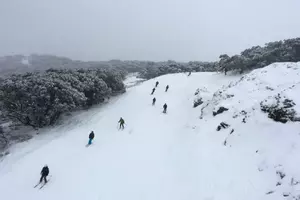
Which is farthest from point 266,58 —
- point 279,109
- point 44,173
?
point 44,173

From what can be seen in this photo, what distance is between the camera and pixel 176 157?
17.4m

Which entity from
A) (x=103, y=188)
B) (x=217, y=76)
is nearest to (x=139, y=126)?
(x=103, y=188)

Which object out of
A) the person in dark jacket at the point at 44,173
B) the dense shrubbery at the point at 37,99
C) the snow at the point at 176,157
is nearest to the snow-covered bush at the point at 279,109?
the snow at the point at 176,157

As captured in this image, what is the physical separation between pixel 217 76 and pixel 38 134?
3646 centimetres

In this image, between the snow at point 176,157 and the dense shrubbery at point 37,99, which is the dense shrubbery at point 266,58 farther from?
the dense shrubbery at point 37,99

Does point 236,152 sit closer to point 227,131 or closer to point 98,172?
point 227,131

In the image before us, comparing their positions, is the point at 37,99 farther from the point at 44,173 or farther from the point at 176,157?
the point at 176,157

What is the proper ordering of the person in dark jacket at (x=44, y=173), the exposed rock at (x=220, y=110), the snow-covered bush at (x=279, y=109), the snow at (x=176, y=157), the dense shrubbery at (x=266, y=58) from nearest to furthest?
the snow at (x=176, y=157)
the snow-covered bush at (x=279, y=109)
the person in dark jacket at (x=44, y=173)
the exposed rock at (x=220, y=110)
the dense shrubbery at (x=266, y=58)

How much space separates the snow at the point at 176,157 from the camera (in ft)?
39.0

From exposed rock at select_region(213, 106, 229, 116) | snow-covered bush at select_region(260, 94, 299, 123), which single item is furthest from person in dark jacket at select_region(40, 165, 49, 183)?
exposed rock at select_region(213, 106, 229, 116)

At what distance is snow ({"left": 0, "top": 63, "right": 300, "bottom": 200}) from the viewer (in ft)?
39.0

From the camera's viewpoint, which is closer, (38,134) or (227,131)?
(227,131)

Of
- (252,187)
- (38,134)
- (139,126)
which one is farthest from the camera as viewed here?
(38,134)

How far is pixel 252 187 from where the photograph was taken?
1104 centimetres
